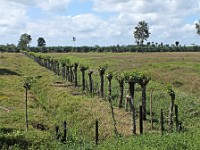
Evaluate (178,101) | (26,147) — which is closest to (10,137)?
(26,147)

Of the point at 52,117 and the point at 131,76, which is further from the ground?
the point at 131,76

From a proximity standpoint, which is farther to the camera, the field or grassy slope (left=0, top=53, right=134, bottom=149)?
grassy slope (left=0, top=53, right=134, bottom=149)

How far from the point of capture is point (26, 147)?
80.7 feet

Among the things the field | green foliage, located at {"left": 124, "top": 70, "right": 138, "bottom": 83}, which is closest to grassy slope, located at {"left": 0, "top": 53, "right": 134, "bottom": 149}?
the field

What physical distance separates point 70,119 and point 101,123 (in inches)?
188

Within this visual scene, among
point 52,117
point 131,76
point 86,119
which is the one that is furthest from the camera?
point 52,117

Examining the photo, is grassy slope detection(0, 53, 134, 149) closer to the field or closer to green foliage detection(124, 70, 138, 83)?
the field

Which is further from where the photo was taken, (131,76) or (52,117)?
(52,117)

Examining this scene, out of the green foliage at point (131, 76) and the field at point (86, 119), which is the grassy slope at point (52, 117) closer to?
the field at point (86, 119)

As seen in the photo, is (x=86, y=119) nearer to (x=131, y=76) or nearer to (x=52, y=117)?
(x=52, y=117)

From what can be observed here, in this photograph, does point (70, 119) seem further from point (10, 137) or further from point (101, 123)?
point (10, 137)

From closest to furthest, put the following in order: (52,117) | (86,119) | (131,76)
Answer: (131,76) < (86,119) < (52,117)

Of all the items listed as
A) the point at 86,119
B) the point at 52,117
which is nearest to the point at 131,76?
the point at 86,119

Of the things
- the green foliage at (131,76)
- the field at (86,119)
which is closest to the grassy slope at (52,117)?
the field at (86,119)
